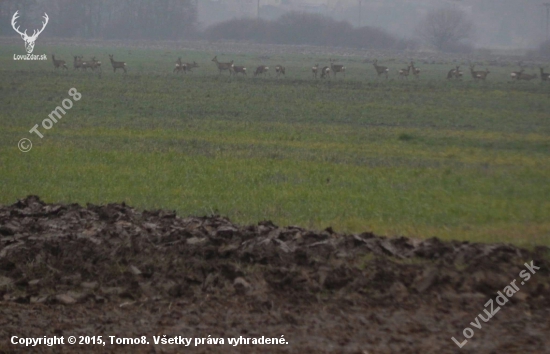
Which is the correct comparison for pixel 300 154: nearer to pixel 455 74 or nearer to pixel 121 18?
pixel 455 74

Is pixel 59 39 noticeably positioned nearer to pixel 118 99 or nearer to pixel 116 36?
pixel 116 36

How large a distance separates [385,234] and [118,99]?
2175 centimetres

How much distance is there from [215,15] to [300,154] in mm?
119901

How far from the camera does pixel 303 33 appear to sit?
3789 inches

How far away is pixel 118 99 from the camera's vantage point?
100 ft

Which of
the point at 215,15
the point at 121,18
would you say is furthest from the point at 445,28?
the point at 215,15

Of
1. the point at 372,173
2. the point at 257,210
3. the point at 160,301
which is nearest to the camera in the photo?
the point at 160,301

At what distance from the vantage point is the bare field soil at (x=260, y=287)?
686 centimetres

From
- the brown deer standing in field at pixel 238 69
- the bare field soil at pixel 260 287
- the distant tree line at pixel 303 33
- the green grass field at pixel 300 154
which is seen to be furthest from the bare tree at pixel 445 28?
the bare field soil at pixel 260 287

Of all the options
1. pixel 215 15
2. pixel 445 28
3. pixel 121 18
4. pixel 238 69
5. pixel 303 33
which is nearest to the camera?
pixel 238 69

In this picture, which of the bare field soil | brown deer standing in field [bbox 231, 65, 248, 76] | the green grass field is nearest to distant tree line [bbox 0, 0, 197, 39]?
brown deer standing in field [bbox 231, 65, 248, 76]

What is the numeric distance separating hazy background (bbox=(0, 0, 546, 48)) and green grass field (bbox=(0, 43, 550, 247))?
3590 cm

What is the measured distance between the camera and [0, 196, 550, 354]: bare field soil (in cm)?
686

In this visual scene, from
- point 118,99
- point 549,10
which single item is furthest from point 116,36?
point 118,99
